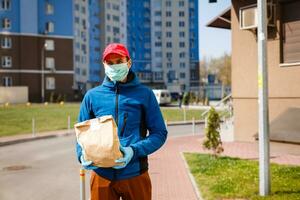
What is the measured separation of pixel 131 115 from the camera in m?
3.72

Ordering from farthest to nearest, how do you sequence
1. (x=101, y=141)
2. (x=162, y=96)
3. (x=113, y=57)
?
1. (x=162, y=96)
2. (x=113, y=57)
3. (x=101, y=141)

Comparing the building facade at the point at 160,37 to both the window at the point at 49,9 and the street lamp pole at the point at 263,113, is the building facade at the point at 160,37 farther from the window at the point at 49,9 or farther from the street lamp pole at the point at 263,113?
the street lamp pole at the point at 263,113

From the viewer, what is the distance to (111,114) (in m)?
3.72

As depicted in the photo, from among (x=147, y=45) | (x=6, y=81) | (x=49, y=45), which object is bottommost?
(x=6, y=81)

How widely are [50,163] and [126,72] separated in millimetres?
10643

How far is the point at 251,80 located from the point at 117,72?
46.7 feet

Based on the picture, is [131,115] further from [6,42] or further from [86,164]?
[6,42]

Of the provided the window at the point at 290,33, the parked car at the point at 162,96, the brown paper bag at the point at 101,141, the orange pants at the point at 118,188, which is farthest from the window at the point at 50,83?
the brown paper bag at the point at 101,141

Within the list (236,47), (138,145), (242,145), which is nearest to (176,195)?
(138,145)

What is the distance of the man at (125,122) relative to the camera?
3689 millimetres

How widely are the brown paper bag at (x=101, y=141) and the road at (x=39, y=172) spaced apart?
5.69 m

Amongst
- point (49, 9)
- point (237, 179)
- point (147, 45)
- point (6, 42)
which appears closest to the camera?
point (237, 179)

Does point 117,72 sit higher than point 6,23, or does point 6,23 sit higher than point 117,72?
point 6,23

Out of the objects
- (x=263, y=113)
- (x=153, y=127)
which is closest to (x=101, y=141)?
(x=153, y=127)
